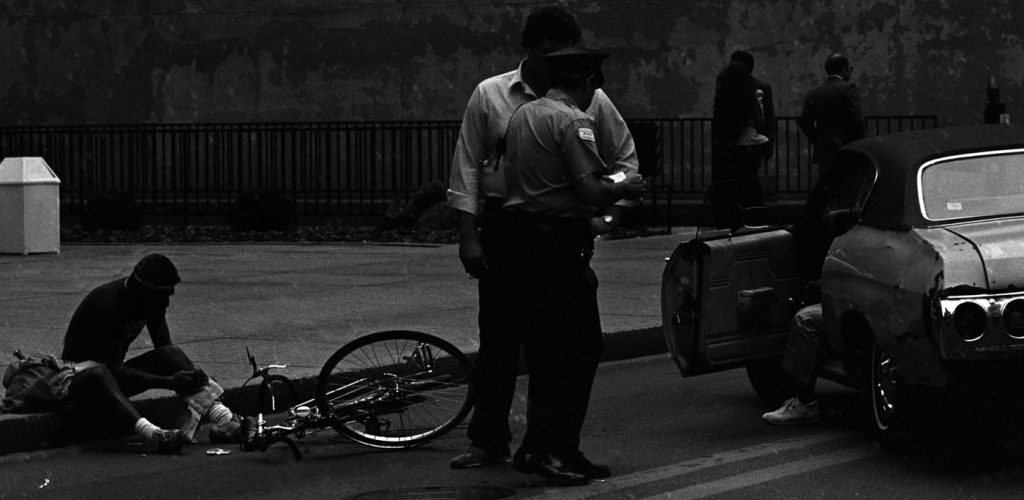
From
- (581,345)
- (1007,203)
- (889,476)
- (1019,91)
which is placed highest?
(1019,91)

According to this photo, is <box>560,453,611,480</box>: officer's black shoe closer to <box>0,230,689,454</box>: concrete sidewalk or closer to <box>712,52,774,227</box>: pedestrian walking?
<box>0,230,689,454</box>: concrete sidewalk

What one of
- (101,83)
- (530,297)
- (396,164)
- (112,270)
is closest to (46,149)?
(101,83)

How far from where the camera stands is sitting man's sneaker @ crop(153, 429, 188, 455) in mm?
8109

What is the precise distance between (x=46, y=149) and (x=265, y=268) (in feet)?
32.5

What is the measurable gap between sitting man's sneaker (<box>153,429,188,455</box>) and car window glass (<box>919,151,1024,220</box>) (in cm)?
344

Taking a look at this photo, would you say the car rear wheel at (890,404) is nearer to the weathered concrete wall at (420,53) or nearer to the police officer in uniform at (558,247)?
the police officer in uniform at (558,247)

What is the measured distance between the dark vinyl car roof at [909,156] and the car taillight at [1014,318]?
77 cm

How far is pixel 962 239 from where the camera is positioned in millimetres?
7184

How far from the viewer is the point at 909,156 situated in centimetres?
786

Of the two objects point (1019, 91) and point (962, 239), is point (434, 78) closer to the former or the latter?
point (1019, 91)

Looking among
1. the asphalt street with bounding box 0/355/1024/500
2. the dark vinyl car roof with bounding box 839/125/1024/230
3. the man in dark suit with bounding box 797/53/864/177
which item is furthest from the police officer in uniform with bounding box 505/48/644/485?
the man in dark suit with bounding box 797/53/864/177

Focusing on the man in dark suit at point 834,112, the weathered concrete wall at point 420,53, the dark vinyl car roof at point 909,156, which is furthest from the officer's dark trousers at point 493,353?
the weathered concrete wall at point 420,53

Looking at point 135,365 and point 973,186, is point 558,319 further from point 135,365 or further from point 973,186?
point 135,365

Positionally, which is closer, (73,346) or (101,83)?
(73,346)
